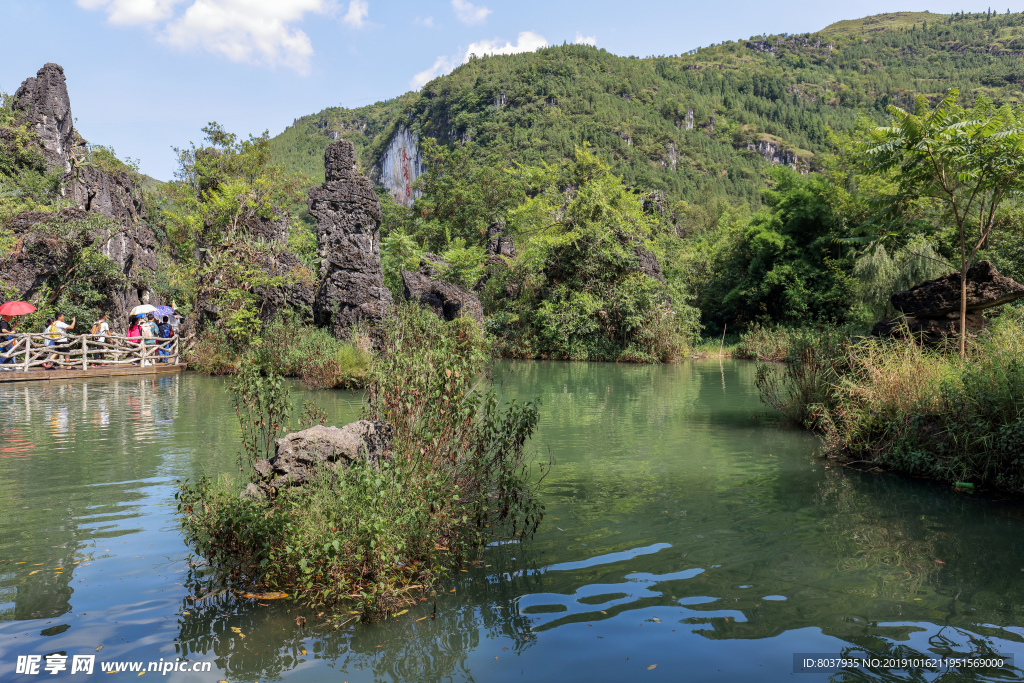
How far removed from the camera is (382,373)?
5762mm

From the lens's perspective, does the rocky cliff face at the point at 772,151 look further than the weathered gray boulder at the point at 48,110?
Yes

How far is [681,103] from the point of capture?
106688 millimetres

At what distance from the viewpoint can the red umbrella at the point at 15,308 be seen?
58.9 feet

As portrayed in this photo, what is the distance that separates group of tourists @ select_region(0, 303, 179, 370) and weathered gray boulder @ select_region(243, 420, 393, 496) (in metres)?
16.7

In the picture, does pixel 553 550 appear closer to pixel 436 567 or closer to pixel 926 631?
pixel 436 567

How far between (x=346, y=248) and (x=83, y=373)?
26.4ft

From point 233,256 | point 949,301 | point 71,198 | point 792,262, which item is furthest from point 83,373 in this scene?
point 792,262

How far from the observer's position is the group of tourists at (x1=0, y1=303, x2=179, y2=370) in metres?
17.8

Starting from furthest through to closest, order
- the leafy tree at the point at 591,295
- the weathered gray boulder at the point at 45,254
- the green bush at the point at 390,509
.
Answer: the leafy tree at the point at 591,295 < the weathered gray boulder at the point at 45,254 < the green bush at the point at 390,509

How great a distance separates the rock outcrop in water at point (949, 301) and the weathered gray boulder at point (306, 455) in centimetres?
843

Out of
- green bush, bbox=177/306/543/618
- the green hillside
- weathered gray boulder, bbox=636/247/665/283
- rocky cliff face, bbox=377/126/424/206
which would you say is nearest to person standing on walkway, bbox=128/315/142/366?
green bush, bbox=177/306/543/618

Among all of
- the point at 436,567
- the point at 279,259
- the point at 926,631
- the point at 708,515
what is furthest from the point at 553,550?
the point at 279,259

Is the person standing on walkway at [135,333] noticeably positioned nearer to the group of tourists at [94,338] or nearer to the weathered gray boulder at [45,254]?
the group of tourists at [94,338]

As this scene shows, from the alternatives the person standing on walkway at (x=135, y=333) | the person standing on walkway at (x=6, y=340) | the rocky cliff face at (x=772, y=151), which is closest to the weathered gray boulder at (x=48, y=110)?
the person standing on walkway at (x=135, y=333)
